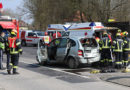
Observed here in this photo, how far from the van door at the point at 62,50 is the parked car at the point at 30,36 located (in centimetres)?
1643

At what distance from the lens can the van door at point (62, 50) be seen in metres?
11.6

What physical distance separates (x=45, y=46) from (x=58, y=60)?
1045mm

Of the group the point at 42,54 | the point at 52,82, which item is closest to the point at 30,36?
the point at 42,54

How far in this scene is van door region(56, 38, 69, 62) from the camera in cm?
1164

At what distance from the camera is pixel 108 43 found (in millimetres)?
10836

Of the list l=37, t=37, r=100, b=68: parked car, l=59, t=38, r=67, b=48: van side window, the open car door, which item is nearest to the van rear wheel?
l=37, t=37, r=100, b=68: parked car

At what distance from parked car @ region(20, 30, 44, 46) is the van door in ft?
53.9

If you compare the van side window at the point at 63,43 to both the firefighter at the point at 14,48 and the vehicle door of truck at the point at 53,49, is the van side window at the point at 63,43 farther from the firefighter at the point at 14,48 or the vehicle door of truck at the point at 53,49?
the firefighter at the point at 14,48

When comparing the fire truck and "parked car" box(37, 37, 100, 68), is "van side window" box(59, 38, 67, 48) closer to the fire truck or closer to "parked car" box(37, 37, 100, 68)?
"parked car" box(37, 37, 100, 68)

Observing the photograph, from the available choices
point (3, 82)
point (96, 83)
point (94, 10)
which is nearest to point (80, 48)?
point (96, 83)

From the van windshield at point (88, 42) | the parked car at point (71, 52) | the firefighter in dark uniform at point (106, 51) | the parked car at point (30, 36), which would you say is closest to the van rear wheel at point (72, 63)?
the parked car at point (71, 52)

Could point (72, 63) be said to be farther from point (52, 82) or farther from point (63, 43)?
point (52, 82)

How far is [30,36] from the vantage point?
2930 cm

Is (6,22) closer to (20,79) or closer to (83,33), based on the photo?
(83,33)
